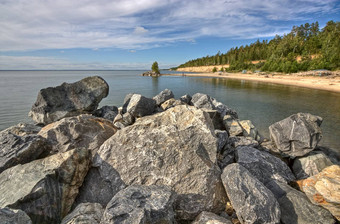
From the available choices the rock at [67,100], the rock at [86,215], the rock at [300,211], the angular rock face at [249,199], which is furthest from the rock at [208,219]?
the rock at [67,100]

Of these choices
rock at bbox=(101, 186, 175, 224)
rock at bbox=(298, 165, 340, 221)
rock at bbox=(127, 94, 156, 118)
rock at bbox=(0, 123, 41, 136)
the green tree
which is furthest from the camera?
the green tree

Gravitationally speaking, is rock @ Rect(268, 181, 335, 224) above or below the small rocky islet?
below

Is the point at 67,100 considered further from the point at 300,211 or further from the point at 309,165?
the point at 309,165

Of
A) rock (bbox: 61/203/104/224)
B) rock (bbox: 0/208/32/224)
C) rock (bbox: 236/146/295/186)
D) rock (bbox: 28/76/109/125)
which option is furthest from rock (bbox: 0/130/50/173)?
rock (bbox: 236/146/295/186)

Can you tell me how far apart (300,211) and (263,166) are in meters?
2.09

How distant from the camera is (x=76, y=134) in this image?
699cm

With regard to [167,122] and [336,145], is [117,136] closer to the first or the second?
[167,122]

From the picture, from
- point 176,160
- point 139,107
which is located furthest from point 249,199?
point 139,107

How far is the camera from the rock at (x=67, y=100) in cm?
1262

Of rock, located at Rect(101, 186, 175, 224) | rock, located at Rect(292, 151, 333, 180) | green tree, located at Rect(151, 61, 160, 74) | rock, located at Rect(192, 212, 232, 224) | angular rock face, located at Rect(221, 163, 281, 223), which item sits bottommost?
rock, located at Rect(292, 151, 333, 180)

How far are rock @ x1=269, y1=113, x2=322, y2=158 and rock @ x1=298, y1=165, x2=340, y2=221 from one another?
9.44 ft

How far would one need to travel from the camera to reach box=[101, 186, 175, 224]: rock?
385 centimetres

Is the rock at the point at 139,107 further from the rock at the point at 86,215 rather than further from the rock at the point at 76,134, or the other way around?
the rock at the point at 86,215

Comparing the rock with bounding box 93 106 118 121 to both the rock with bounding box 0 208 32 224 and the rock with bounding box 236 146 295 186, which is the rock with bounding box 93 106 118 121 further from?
the rock with bounding box 0 208 32 224
